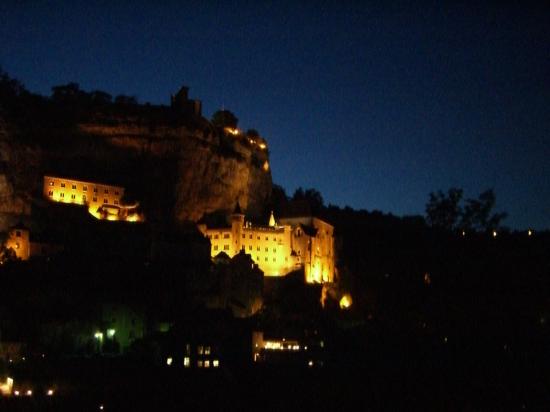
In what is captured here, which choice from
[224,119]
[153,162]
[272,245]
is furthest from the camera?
[224,119]

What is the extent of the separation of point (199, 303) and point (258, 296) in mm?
6619

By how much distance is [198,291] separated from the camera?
6009 centimetres

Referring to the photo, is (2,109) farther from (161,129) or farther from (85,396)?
(85,396)

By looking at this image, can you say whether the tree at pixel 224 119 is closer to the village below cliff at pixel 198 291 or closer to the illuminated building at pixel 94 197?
the village below cliff at pixel 198 291

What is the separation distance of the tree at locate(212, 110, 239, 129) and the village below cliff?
0.27 metres

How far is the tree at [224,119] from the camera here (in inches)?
3204

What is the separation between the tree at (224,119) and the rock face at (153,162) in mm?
5958

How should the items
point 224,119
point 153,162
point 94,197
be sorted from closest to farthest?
point 94,197, point 153,162, point 224,119

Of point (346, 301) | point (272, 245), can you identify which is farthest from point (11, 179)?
point (346, 301)

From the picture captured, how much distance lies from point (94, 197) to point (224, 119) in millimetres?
21722

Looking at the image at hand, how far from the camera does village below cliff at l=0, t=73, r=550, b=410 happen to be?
49.1m

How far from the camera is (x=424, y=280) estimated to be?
287 ft

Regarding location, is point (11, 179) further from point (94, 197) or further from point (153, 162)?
point (153, 162)

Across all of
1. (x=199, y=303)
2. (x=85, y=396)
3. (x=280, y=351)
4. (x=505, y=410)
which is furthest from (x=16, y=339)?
(x=505, y=410)
